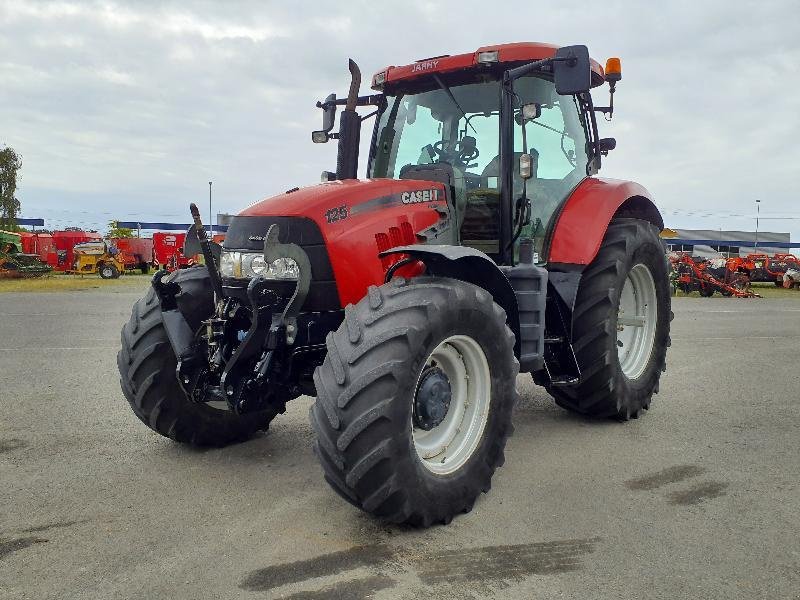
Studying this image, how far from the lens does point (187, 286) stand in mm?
4340

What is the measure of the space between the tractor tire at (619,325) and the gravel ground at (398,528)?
0.72 ft

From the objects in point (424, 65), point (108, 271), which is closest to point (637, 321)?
point (424, 65)

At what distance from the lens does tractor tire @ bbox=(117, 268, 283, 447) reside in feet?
14.1

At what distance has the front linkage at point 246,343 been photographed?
3.71m

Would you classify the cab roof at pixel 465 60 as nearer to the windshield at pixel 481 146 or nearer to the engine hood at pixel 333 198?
the windshield at pixel 481 146

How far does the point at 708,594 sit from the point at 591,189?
10.9 ft

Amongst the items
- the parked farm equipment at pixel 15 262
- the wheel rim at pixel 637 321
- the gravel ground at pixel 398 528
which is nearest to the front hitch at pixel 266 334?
the gravel ground at pixel 398 528

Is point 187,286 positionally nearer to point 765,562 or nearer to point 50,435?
point 50,435

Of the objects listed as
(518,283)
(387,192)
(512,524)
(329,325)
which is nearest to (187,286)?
(329,325)

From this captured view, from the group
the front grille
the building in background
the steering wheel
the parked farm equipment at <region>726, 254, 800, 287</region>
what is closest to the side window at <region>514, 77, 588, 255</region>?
the steering wheel

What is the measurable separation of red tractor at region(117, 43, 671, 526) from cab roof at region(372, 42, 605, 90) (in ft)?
0.04

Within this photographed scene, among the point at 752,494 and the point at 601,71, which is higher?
the point at 601,71

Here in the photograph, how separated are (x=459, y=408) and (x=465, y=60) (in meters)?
2.46

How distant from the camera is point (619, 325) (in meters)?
5.89
